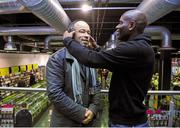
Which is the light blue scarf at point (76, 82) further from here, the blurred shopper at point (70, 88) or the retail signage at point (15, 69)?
the retail signage at point (15, 69)

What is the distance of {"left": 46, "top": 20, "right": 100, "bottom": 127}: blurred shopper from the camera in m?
1.81

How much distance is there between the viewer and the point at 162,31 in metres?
6.08

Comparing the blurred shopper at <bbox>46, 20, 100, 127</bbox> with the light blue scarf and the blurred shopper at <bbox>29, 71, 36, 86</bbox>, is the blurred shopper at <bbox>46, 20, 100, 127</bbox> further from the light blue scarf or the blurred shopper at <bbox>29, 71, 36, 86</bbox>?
the blurred shopper at <bbox>29, 71, 36, 86</bbox>

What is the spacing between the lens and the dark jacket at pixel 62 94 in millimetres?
1804

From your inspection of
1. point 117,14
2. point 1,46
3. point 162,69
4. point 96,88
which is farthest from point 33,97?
point 96,88

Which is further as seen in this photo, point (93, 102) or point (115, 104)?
point (93, 102)

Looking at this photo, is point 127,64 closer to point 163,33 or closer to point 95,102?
point 95,102

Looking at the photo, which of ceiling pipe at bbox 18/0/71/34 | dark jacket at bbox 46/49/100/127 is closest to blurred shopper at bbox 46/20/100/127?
dark jacket at bbox 46/49/100/127

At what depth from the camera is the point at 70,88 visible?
186 centimetres

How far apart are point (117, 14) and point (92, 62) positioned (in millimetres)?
5049

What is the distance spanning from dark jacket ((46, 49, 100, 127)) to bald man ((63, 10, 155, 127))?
0.89 ft

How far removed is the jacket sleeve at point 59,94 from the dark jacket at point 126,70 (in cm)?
28

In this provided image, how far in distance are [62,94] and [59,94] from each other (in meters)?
0.02

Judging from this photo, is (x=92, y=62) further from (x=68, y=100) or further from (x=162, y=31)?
(x=162, y=31)
